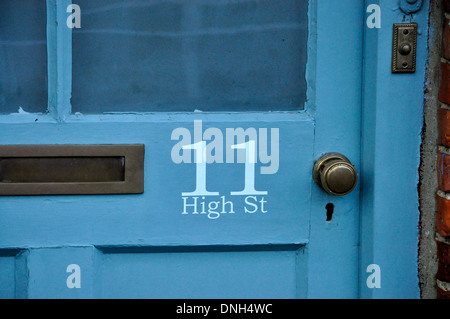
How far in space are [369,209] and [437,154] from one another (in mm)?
187

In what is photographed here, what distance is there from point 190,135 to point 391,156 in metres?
0.44

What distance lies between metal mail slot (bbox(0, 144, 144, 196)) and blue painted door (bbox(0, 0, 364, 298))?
2cm

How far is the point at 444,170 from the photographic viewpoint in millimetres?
915

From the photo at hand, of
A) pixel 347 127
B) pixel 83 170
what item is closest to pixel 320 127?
pixel 347 127

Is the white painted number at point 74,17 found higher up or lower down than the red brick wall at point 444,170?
higher up

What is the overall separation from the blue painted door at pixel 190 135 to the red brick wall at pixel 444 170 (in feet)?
0.57

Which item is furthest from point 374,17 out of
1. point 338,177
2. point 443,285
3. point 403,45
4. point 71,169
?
point 71,169

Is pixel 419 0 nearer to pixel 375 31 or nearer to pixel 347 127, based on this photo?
pixel 375 31

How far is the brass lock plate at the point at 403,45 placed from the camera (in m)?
0.92

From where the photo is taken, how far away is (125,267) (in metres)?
0.98

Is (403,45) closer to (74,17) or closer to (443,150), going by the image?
(443,150)

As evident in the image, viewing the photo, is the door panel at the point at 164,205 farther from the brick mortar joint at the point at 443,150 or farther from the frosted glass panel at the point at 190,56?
the brick mortar joint at the point at 443,150

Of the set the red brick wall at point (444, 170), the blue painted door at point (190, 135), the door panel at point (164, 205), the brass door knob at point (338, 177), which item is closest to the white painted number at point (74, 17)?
the blue painted door at point (190, 135)

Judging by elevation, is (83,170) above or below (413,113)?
below
